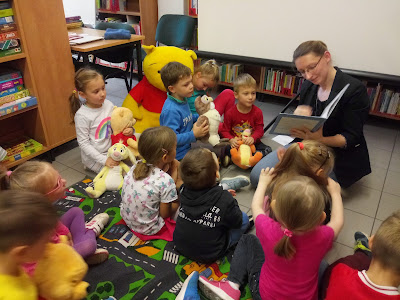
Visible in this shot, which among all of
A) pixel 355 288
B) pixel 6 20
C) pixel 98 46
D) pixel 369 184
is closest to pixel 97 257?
pixel 355 288

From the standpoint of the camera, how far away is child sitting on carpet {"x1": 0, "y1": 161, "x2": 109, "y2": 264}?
1.37 m

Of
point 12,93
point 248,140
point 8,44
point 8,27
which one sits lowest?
point 248,140

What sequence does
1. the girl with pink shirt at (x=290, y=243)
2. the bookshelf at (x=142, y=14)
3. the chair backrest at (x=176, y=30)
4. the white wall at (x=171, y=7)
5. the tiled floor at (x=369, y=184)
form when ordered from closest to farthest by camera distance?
the girl with pink shirt at (x=290, y=243)
the tiled floor at (x=369, y=184)
the chair backrest at (x=176, y=30)
the white wall at (x=171, y=7)
the bookshelf at (x=142, y=14)

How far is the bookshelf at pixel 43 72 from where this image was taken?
7.42 feet

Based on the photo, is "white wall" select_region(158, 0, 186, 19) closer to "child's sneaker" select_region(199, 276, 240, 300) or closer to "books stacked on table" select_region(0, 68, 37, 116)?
"books stacked on table" select_region(0, 68, 37, 116)

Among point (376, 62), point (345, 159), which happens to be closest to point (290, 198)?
point (345, 159)

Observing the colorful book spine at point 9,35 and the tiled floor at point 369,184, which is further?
the colorful book spine at point 9,35

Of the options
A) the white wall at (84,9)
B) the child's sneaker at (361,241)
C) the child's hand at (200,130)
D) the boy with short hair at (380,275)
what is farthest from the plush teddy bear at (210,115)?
the white wall at (84,9)

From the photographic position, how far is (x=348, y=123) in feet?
6.49

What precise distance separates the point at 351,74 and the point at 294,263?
2.37 meters

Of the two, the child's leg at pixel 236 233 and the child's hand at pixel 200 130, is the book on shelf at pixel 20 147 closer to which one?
the child's hand at pixel 200 130

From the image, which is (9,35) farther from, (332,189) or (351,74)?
(351,74)

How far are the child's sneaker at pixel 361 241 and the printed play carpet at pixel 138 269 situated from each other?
649 millimetres

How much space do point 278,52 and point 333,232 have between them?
8.18 feet
